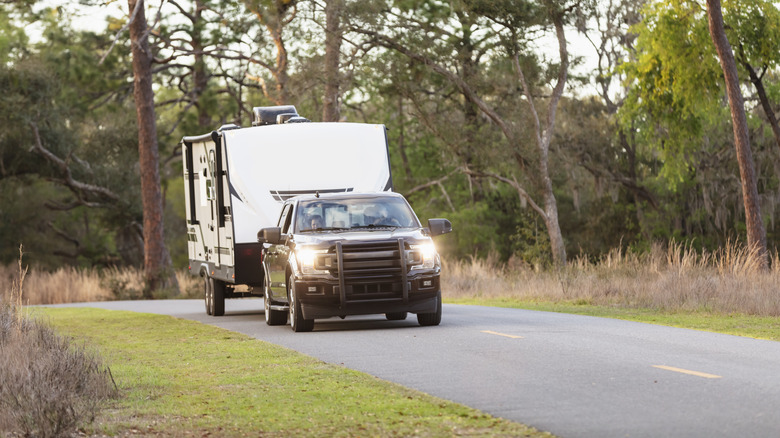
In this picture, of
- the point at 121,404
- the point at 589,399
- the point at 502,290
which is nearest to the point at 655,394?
the point at 589,399

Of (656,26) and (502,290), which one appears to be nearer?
(502,290)

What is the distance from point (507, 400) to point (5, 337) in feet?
23.0

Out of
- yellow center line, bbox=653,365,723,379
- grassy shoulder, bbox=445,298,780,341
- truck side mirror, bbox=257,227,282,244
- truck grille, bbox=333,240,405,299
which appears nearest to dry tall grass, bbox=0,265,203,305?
grassy shoulder, bbox=445,298,780,341

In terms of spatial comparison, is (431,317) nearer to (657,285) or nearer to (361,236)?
(361,236)

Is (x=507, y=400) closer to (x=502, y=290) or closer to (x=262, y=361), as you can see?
(x=262, y=361)

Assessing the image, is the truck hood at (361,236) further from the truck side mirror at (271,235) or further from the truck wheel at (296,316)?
the truck wheel at (296,316)

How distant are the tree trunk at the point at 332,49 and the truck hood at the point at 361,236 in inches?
845

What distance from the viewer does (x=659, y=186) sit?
49.9m

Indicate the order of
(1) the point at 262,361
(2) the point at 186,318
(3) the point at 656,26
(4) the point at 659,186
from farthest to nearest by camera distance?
(4) the point at 659,186 → (3) the point at 656,26 → (2) the point at 186,318 → (1) the point at 262,361

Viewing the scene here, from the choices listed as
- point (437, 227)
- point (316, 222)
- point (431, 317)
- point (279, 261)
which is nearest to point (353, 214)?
point (316, 222)

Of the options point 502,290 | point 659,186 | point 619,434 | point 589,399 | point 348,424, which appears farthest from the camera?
point 659,186

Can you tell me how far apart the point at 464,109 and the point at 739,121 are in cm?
1576

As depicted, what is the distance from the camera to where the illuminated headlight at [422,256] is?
17109 millimetres

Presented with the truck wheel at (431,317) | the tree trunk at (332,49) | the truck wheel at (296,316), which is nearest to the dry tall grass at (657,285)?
the truck wheel at (431,317)
